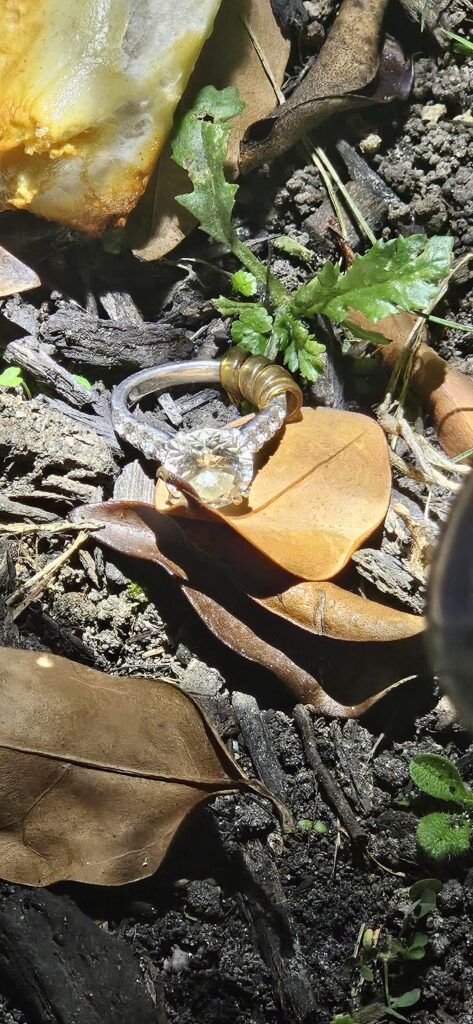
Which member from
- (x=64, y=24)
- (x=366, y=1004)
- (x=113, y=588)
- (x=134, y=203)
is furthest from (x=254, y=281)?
(x=366, y=1004)

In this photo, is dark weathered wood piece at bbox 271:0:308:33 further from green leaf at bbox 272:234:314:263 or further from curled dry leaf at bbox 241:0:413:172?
green leaf at bbox 272:234:314:263

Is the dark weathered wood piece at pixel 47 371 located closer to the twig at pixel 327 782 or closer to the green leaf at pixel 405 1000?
the twig at pixel 327 782

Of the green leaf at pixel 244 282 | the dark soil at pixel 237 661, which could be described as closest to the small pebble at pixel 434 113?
the dark soil at pixel 237 661

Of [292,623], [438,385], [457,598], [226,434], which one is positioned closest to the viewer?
[457,598]

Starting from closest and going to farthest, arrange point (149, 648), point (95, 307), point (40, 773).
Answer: point (40, 773)
point (149, 648)
point (95, 307)

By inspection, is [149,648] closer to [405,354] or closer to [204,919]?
[204,919]

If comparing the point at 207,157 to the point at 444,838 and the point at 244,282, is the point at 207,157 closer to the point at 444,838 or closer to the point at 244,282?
the point at 244,282

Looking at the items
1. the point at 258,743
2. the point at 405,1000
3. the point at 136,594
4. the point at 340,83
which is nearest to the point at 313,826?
the point at 258,743
